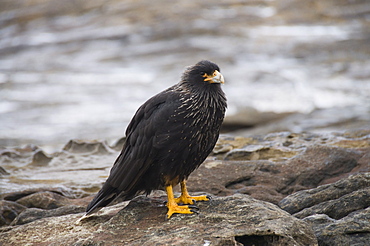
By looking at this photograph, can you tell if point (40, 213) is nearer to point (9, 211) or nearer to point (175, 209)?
point (9, 211)

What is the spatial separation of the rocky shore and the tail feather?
113 millimetres

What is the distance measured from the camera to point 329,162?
697 centimetres

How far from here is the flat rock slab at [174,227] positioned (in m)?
4.47

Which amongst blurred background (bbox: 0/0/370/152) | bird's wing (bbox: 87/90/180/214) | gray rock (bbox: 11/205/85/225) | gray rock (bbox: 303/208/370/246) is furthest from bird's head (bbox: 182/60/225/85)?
blurred background (bbox: 0/0/370/152)

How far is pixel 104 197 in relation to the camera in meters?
5.51

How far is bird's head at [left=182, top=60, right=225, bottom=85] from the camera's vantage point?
5609 mm

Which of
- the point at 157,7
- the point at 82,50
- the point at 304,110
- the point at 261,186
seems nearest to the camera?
the point at 261,186

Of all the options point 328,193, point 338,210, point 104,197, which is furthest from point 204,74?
point 338,210

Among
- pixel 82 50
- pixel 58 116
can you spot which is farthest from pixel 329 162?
pixel 82 50

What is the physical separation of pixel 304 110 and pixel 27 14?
1950cm

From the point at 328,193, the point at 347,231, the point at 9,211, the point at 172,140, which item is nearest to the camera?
the point at 347,231

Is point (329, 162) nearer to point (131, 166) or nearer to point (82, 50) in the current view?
point (131, 166)

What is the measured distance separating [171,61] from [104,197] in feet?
55.6

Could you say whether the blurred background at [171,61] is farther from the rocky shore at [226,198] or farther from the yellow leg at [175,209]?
the yellow leg at [175,209]
